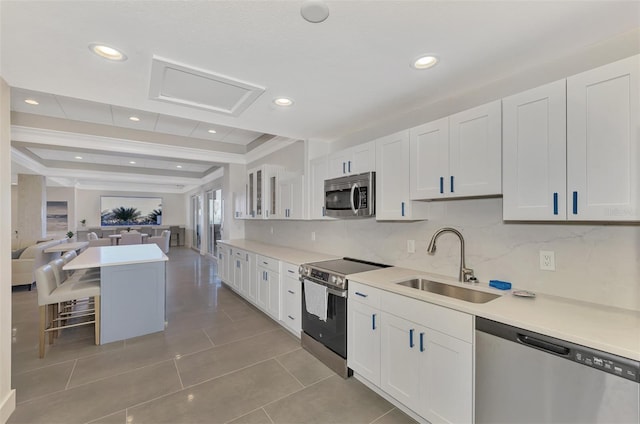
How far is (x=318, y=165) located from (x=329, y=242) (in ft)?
3.50

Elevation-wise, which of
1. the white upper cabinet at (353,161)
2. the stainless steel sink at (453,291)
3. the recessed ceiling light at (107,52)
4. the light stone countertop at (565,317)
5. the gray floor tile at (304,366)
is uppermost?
the recessed ceiling light at (107,52)

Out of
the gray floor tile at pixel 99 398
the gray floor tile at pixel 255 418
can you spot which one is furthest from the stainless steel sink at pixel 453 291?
the gray floor tile at pixel 99 398

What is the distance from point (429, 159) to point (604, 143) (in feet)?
3.27

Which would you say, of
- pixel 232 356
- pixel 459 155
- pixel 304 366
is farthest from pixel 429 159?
pixel 232 356

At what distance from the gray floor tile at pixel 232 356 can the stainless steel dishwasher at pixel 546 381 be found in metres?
2.02

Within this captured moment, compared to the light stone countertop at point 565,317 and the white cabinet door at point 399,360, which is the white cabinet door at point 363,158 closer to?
the light stone countertop at point 565,317

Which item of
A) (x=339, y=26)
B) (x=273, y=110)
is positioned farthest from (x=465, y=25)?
(x=273, y=110)

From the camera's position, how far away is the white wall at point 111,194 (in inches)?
453

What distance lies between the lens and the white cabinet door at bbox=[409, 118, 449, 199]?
2.10 m

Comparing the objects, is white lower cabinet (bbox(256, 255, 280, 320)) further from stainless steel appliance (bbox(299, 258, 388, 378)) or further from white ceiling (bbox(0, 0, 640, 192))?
white ceiling (bbox(0, 0, 640, 192))

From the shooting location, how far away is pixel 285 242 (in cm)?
471

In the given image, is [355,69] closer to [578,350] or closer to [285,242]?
[578,350]

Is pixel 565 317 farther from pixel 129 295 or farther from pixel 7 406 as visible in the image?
pixel 129 295

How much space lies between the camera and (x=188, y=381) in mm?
2398
